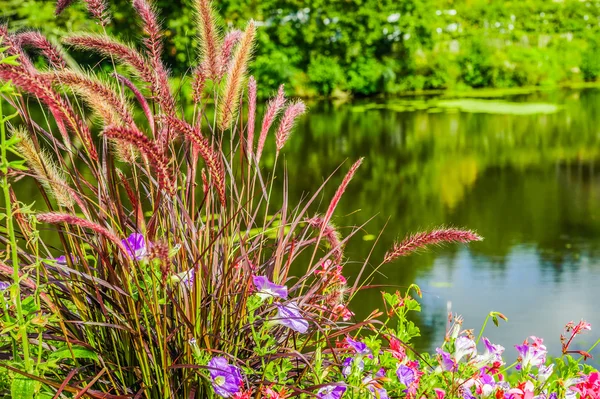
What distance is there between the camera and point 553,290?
12.0ft

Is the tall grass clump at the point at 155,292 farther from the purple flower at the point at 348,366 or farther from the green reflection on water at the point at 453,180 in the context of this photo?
the green reflection on water at the point at 453,180

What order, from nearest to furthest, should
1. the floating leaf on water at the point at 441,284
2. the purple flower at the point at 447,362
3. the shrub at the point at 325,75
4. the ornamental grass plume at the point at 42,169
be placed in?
the ornamental grass plume at the point at 42,169, the purple flower at the point at 447,362, the floating leaf on water at the point at 441,284, the shrub at the point at 325,75

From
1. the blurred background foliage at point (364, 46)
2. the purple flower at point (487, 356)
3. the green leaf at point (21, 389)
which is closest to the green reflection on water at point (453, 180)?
the purple flower at point (487, 356)

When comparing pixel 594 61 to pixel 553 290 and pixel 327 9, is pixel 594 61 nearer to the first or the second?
pixel 327 9

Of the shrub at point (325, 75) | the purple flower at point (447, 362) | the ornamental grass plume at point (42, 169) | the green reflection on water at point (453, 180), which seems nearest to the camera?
the ornamental grass plume at point (42, 169)

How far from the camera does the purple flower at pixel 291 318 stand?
1.30 m

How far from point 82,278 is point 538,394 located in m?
0.82

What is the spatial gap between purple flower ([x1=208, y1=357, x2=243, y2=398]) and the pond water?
60cm

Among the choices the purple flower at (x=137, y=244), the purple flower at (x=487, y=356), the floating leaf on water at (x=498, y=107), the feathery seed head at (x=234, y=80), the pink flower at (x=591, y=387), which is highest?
the feathery seed head at (x=234, y=80)

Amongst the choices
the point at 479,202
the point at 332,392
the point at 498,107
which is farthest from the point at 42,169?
the point at 498,107

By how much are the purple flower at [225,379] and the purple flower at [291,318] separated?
109 millimetres

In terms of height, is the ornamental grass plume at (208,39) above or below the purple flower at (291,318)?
above

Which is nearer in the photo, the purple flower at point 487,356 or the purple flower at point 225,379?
the purple flower at point 225,379

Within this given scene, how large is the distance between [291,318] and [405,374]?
23 cm
